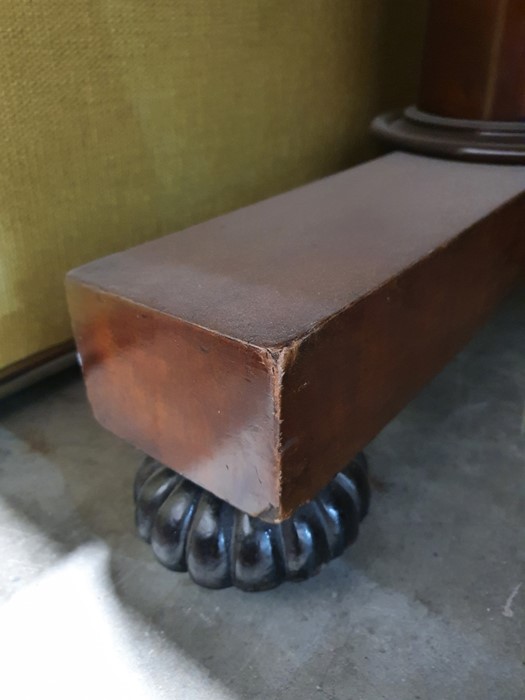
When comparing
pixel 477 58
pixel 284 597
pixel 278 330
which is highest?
pixel 477 58

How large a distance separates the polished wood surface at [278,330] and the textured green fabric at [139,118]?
27cm

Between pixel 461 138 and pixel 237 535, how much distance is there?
2.34 feet

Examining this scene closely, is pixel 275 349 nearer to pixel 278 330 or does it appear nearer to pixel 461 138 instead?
pixel 278 330

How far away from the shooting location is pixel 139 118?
0.95 metres

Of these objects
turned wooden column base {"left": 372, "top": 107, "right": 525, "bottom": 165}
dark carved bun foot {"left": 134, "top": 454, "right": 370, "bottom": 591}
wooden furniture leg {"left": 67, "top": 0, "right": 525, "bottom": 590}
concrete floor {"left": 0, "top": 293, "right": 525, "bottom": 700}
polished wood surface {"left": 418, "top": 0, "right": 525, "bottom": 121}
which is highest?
polished wood surface {"left": 418, "top": 0, "right": 525, "bottom": 121}

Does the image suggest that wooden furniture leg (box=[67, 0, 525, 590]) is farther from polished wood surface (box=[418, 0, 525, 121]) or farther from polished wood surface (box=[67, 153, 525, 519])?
polished wood surface (box=[418, 0, 525, 121])

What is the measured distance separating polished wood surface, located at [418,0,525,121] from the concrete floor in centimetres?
52

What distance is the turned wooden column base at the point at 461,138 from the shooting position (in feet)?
3.17

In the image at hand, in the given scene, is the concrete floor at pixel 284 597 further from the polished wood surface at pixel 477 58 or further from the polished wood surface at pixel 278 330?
the polished wood surface at pixel 477 58

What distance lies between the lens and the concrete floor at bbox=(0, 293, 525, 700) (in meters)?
0.60

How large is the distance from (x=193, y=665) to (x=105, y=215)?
0.63 m

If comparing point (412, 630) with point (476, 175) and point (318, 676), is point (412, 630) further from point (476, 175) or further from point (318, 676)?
point (476, 175)

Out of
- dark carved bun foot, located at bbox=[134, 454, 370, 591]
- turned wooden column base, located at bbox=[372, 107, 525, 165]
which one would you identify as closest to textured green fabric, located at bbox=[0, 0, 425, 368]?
turned wooden column base, located at bbox=[372, 107, 525, 165]

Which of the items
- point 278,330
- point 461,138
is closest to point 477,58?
point 461,138
